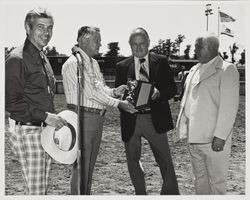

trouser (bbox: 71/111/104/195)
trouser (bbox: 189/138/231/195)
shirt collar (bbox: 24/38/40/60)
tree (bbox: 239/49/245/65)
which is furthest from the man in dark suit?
shirt collar (bbox: 24/38/40/60)

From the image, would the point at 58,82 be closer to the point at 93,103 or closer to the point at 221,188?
the point at 93,103

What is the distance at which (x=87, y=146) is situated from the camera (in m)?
2.69

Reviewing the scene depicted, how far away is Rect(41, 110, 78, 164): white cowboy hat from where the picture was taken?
2428 millimetres

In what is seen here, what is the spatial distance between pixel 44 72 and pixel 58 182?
1.44m

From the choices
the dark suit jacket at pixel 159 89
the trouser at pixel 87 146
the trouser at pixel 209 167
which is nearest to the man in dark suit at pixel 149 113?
the dark suit jacket at pixel 159 89

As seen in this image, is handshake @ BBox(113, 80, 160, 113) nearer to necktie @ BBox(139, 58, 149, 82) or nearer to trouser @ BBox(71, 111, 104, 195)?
necktie @ BBox(139, 58, 149, 82)

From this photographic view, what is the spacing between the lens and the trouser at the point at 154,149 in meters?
2.95

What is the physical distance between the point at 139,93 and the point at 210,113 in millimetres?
572

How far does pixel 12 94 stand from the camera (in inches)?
89.7

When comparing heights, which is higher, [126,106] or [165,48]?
[165,48]

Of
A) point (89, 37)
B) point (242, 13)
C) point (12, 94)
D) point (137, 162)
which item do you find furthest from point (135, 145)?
point (242, 13)

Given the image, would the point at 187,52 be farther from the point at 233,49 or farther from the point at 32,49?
the point at 32,49

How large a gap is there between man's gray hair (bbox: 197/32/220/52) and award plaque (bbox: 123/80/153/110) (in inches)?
20.9

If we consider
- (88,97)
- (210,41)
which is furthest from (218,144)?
(88,97)
